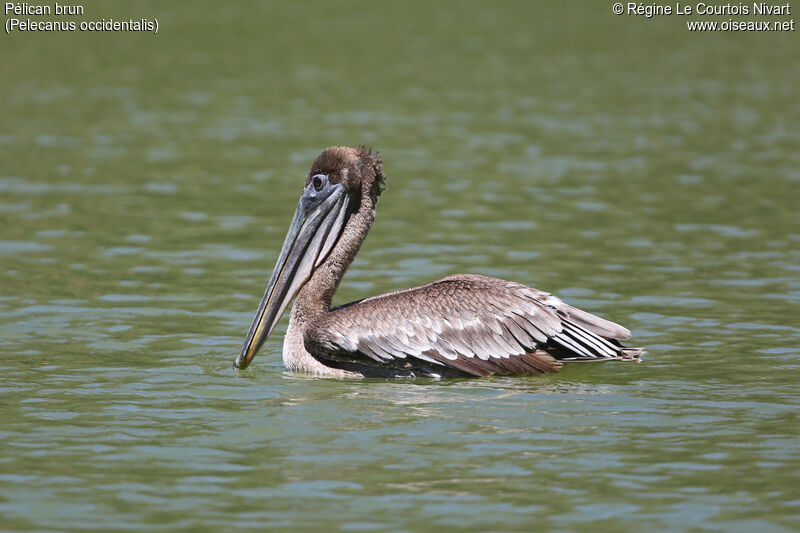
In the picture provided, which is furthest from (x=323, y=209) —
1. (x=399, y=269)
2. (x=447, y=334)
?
(x=399, y=269)

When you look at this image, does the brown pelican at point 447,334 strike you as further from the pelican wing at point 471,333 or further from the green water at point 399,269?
the green water at point 399,269

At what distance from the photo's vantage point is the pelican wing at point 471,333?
855cm

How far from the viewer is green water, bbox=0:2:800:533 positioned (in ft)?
20.9

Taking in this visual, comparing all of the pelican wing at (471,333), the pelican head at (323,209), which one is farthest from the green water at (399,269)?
the pelican head at (323,209)

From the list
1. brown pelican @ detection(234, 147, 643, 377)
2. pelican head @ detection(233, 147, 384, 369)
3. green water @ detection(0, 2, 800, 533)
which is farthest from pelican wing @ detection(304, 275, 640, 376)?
pelican head @ detection(233, 147, 384, 369)

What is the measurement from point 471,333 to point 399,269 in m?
3.53

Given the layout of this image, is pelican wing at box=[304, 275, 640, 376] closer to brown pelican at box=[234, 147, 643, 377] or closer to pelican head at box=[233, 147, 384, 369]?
brown pelican at box=[234, 147, 643, 377]

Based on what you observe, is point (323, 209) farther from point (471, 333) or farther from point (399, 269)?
point (399, 269)

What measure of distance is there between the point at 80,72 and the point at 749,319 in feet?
54.0

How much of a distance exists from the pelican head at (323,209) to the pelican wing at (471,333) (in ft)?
2.43

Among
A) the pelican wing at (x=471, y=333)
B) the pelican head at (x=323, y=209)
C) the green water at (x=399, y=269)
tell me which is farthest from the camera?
the pelican head at (x=323, y=209)

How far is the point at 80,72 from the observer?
23797mm

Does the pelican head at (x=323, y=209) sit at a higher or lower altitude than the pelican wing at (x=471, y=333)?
higher

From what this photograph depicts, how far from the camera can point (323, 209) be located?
30.9ft
